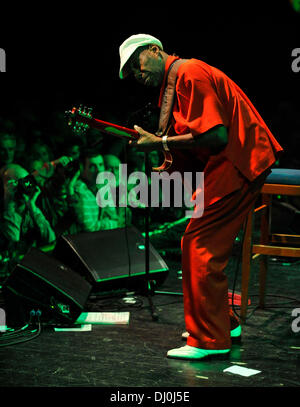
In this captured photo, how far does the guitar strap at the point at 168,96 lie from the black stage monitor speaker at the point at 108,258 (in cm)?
159

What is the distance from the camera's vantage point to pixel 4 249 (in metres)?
4.71

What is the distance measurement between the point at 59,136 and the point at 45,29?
1.28m

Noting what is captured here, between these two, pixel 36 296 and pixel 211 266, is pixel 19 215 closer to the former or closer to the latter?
pixel 36 296

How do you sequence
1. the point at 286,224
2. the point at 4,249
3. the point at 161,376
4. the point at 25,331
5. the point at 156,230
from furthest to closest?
1. the point at 286,224
2. the point at 156,230
3. the point at 4,249
4. the point at 25,331
5. the point at 161,376

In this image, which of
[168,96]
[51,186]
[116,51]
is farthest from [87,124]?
[116,51]

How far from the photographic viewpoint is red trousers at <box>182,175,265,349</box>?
2.86m

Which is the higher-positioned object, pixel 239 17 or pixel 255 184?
pixel 239 17

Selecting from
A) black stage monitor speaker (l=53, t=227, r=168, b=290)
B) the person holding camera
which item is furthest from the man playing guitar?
the person holding camera

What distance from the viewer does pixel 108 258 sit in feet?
14.3

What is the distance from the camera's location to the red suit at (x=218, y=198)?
9.29 ft

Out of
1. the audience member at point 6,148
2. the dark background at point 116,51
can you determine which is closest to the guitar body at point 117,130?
the audience member at point 6,148

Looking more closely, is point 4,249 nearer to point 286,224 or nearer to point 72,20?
point 72,20

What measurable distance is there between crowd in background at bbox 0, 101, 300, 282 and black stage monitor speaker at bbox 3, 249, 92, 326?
33.1 inches

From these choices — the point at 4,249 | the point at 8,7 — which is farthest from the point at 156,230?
the point at 8,7
